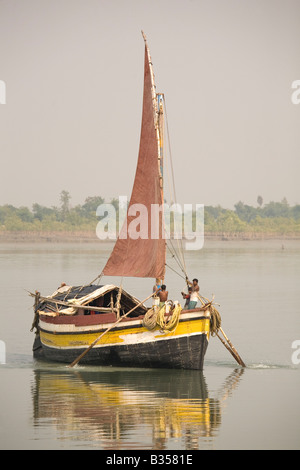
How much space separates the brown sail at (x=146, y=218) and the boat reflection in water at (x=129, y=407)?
11.9 ft

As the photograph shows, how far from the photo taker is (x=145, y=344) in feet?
89.1

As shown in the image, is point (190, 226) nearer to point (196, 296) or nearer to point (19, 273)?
point (19, 273)

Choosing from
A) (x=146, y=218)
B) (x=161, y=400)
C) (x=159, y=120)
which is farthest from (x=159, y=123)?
(x=161, y=400)

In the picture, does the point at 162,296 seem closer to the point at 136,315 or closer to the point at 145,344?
the point at 145,344

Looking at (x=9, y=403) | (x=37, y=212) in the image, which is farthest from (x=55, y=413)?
(x=37, y=212)

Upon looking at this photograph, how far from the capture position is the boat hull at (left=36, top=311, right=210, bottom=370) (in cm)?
2677

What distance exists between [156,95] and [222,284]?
3081cm

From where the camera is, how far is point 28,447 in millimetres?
19781

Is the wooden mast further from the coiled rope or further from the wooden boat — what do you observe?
the coiled rope

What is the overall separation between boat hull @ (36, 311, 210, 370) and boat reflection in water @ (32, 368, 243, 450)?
32 cm

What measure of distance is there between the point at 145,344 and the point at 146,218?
4511 mm

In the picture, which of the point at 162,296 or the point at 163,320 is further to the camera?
the point at 162,296

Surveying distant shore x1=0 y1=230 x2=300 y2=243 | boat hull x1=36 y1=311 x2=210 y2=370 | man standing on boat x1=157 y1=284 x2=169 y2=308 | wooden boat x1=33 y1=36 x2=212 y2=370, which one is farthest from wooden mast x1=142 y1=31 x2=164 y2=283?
distant shore x1=0 y1=230 x2=300 y2=243

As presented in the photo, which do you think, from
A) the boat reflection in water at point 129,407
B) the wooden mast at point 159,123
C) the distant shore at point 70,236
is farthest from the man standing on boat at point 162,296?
the distant shore at point 70,236
